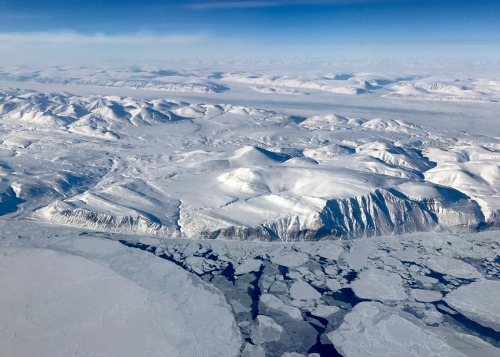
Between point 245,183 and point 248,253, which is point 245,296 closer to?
point 248,253

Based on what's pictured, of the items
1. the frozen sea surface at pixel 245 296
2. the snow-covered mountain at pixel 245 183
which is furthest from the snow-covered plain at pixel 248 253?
the snow-covered mountain at pixel 245 183

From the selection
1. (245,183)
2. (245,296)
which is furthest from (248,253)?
(245,183)

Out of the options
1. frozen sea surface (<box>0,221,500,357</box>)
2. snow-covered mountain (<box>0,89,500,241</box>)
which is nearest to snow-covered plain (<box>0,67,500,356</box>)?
frozen sea surface (<box>0,221,500,357</box>)

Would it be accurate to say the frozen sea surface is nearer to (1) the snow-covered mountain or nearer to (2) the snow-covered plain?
(2) the snow-covered plain

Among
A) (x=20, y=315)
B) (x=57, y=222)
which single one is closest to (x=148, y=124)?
(x=57, y=222)

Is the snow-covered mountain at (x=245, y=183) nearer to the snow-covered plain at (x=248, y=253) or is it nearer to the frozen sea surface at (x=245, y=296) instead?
the snow-covered plain at (x=248, y=253)
